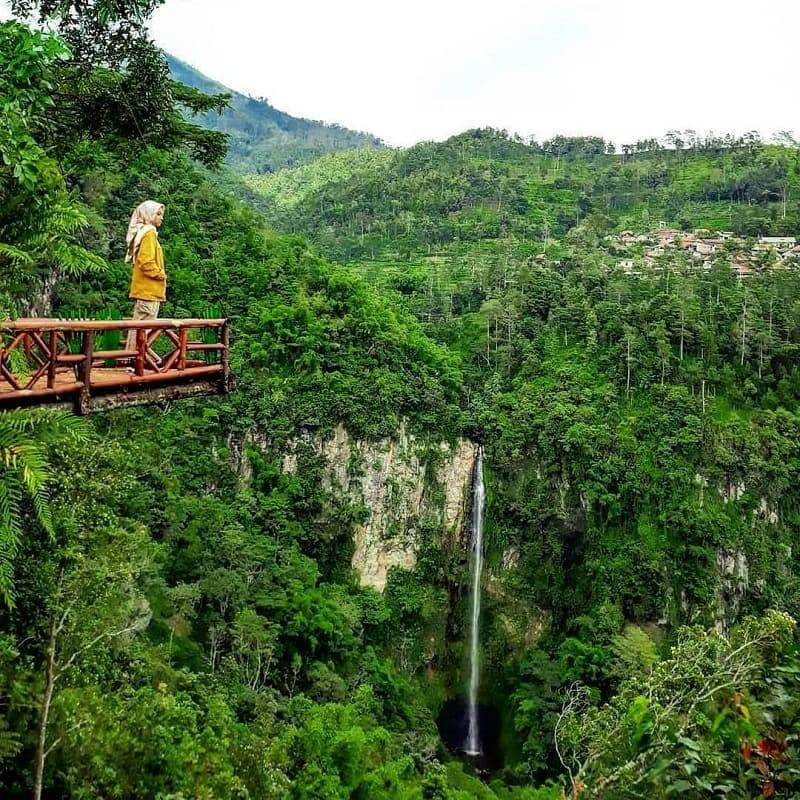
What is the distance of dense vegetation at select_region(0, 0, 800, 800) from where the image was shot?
6.18 meters

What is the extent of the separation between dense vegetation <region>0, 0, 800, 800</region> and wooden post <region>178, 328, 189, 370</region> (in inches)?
44.1

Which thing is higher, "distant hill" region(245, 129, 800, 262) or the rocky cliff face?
"distant hill" region(245, 129, 800, 262)

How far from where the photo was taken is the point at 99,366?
18.4 feet

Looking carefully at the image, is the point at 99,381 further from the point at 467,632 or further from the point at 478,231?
the point at 478,231

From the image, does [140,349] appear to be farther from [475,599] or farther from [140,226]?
[475,599]

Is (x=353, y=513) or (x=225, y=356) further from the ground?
(x=225, y=356)

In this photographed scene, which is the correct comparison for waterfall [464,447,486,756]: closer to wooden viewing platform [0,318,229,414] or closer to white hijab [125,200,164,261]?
wooden viewing platform [0,318,229,414]

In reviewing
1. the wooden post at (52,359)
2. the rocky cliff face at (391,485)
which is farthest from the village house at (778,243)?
the wooden post at (52,359)

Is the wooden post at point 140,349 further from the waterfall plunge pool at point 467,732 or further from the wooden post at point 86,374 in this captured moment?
the waterfall plunge pool at point 467,732

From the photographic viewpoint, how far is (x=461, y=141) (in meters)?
63.6

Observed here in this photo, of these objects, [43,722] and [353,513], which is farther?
[353,513]

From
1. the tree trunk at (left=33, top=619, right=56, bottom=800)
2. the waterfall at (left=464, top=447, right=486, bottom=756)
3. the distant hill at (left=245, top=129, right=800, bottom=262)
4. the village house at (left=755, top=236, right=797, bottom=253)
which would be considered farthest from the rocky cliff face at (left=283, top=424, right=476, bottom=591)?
the village house at (left=755, top=236, right=797, bottom=253)

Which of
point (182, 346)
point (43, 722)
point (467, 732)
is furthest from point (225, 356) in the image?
point (467, 732)

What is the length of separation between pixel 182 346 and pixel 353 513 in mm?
17991
